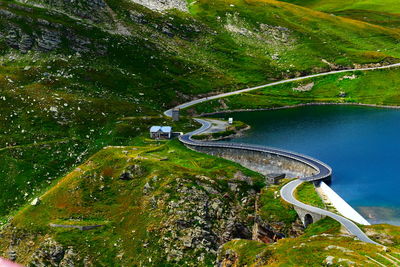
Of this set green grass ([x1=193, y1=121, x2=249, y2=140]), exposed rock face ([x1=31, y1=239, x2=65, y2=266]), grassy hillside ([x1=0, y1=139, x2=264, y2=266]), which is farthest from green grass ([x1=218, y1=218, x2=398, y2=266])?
green grass ([x1=193, y1=121, x2=249, y2=140])

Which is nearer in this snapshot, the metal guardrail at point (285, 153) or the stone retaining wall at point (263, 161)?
the metal guardrail at point (285, 153)

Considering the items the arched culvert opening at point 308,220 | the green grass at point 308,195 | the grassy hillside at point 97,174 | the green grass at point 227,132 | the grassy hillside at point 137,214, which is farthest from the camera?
the green grass at point 227,132

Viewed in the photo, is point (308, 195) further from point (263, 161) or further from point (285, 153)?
point (263, 161)

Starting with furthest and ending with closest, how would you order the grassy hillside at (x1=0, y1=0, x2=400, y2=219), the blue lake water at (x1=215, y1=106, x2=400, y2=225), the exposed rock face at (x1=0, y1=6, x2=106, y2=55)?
the exposed rock face at (x1=0, y1=6, x2=106, y2=55), the grassy hillside at (x1=0, y1=0, x2=400, y2=219), the blue lake water at (x1=215, y1=106, x2=400, y2=225)

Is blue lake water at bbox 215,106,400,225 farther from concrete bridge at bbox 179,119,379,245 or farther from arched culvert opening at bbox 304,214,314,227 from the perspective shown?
arched culvert opening at bbox 304,214,314,227

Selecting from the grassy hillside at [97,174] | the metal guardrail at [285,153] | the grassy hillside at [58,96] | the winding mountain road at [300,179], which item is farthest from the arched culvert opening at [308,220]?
the grassy hillside at [58,96]

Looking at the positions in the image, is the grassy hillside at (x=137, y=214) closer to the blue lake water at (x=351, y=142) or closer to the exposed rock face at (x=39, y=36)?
the blue lake water at (x=351, y=142)
